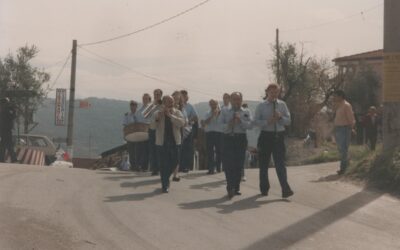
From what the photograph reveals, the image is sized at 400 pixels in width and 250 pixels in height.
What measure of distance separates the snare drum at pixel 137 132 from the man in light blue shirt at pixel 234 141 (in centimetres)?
418

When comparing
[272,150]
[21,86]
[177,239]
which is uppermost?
[21,86]

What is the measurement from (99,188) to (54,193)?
107cm

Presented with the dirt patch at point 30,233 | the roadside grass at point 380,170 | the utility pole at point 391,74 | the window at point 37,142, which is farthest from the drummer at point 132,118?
the window at point 37,142

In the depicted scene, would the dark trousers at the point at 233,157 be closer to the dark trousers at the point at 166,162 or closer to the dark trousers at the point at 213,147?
the dark trousers at the point at 166,162

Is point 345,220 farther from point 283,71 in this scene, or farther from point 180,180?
point 283,71

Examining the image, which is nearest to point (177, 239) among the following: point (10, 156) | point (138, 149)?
point (138, 149)

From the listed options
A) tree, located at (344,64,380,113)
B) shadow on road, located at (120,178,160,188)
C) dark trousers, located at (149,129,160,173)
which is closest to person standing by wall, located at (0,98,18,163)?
dark trousers, located at (149,129,160,173)

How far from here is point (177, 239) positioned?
7.51 meters

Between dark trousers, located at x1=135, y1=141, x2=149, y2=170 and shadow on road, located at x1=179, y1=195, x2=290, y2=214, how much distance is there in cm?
477

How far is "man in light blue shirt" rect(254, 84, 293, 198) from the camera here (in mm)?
10305

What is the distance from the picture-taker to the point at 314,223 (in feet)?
28.7

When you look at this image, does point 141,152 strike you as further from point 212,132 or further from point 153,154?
point 212,132

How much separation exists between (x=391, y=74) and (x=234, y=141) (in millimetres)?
3677

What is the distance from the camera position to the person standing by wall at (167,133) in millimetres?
10883
